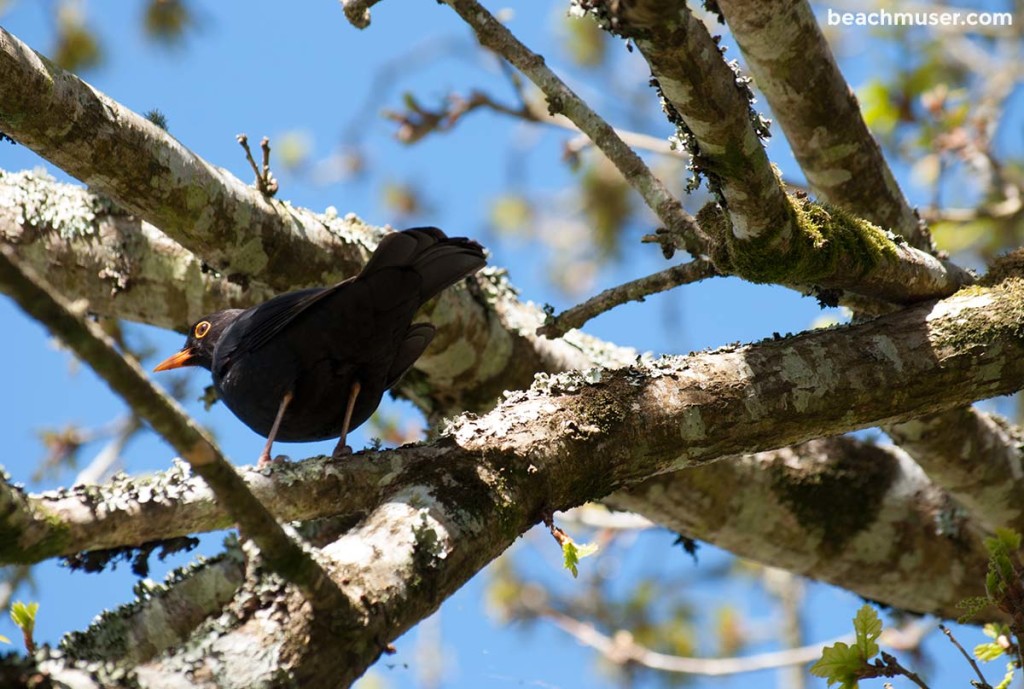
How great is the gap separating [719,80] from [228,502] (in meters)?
1.58

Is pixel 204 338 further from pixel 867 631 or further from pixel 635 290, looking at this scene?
pixel 867 631

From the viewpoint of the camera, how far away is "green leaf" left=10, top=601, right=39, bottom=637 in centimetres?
238

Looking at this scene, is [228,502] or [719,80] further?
[719,80]

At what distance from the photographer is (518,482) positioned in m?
2.66

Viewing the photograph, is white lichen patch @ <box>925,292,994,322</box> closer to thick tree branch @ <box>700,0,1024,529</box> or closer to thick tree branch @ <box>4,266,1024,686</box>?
thick tree branch @ <box>4,266,1024,686</box>

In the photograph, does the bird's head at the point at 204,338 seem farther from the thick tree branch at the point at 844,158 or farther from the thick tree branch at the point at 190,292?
the thick tree branch at the point at 844,158

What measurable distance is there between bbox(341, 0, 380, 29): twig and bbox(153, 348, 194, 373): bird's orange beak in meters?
1.98

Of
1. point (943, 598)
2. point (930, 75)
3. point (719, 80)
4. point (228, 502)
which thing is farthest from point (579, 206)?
point (228, 502)

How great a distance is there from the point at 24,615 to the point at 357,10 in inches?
84.3

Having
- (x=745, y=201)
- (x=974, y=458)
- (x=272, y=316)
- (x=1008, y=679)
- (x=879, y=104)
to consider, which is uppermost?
(x=879, y=104)

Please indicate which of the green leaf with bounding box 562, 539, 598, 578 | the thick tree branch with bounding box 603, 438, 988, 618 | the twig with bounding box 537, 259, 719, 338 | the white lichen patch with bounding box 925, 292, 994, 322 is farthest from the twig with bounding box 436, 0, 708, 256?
the thick tree branch with bounding box 603, 438, 988, 618

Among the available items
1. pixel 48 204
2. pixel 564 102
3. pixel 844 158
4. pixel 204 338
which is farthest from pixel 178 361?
pixel 844 158

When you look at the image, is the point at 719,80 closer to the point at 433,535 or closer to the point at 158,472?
the point at 433,535

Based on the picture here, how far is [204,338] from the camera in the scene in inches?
183
